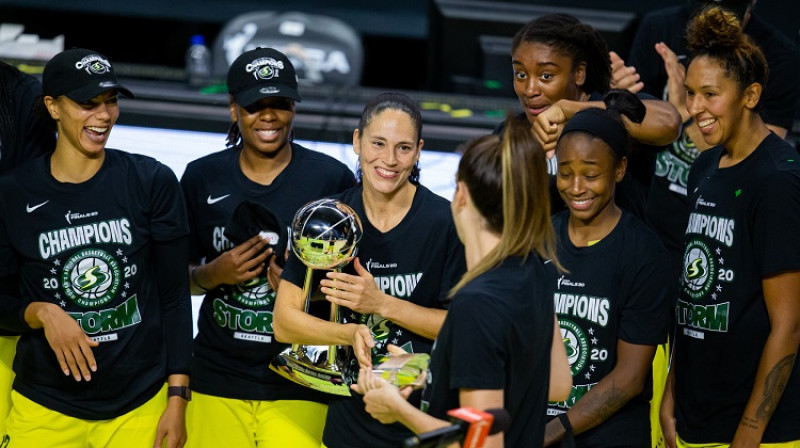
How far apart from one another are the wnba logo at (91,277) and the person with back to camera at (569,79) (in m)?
1.27

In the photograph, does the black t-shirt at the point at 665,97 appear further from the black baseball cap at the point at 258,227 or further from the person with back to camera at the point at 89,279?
the person with back to camera at the point at 89,279

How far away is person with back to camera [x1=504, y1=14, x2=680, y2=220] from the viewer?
3.23 m

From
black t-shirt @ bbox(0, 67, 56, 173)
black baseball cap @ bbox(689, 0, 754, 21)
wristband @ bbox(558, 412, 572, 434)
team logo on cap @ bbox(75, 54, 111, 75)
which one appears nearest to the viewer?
wristband @ bbox(558, 412, 572, 434)

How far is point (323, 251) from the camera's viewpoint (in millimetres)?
2797

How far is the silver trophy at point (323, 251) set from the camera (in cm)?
279

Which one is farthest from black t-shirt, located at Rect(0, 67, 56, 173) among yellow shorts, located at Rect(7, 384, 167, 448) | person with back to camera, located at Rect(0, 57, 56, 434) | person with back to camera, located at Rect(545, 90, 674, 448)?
person with back to camera, located at Rect(545, 90, 674, 448)

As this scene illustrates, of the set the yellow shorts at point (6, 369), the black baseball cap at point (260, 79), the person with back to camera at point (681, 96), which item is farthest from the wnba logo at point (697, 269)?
the yellow shorts at point (6, 369)

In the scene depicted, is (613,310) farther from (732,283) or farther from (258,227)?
(258,227)

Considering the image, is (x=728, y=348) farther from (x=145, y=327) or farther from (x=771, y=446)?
(x=145, y=327)

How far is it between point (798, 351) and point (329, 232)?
4.29 ft

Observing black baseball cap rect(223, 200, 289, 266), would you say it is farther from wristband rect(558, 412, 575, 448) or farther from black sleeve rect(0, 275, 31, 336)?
wristband rect(558, 412, 575, 448)

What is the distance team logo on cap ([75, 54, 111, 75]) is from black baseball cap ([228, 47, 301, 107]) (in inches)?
15.1

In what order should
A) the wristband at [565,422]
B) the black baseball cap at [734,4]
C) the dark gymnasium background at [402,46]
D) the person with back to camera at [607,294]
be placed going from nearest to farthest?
1. the wristband at [565,422]
2. the person with back to camera at [607,294]
3. the black baseball cap at [734,4]
4. the dark gymnasium background at [402,46]

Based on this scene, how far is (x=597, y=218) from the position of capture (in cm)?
303
